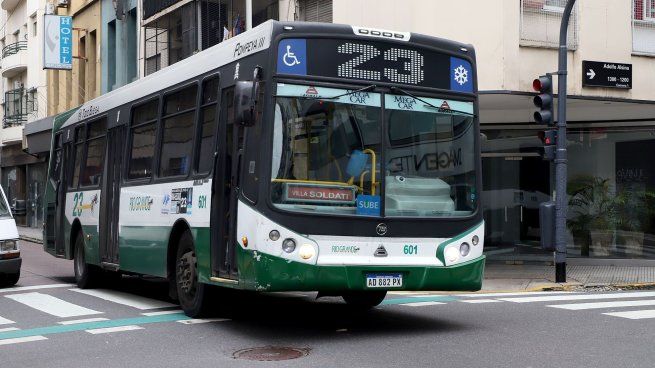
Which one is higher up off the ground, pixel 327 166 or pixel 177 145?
pixel 177 145

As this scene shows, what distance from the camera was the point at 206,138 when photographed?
1092cm

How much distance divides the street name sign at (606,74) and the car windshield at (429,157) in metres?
9.30

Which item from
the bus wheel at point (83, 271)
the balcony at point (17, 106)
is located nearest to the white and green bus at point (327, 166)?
the bus wheel at point (83, 271)

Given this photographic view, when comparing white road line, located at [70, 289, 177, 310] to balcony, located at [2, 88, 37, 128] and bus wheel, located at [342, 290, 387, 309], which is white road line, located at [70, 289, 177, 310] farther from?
balcony, located at [2, 88, 37, 128]

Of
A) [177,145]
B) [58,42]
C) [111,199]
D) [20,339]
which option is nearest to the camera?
[20,339]

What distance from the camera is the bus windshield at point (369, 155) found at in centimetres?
938

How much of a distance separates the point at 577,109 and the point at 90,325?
1293 centimetres

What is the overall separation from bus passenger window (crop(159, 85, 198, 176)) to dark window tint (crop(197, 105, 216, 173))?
31 cm

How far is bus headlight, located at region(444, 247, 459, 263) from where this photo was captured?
9984 mm

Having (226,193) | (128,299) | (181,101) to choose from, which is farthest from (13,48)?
(226,193)

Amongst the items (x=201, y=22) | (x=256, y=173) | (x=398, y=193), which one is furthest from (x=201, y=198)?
(x=201, y=22)

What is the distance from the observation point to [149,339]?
9.79 m

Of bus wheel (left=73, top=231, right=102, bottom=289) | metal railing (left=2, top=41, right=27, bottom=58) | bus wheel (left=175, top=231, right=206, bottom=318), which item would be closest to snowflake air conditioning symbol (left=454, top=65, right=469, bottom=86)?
bus wheel (left=175, top=231, right=206, bottom=318)

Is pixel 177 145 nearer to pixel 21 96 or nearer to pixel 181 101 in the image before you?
pixel 181 101
